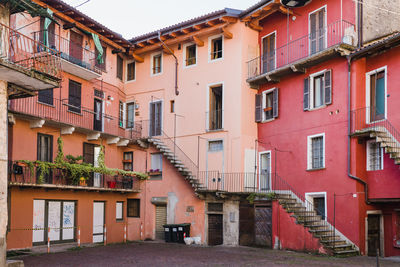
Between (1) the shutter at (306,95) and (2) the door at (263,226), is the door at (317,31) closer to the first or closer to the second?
(1) the shutter at (306,95)

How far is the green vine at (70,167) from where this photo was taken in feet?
68.0

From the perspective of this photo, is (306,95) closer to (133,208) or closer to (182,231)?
(182,231)

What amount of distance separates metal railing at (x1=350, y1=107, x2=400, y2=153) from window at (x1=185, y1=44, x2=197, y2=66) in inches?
413

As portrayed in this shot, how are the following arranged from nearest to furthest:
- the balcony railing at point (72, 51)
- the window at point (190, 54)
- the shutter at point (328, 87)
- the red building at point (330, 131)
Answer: the red building at point (330, 131)
the shutter at point (328, 87)
the balcony railing at point (72, 51)
the window at point (190, 54)

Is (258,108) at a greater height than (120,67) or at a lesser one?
lesser

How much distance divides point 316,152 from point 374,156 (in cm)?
281

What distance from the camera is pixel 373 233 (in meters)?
18.7

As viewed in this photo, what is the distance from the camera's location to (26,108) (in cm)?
2138

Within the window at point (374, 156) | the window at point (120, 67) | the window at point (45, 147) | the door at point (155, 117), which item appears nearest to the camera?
the window at point (374, 156)

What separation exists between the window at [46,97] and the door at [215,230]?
1003cm

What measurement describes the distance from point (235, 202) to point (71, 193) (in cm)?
817

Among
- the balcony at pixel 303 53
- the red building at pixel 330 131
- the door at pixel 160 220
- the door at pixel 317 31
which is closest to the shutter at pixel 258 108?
the red building at pixel 330 131

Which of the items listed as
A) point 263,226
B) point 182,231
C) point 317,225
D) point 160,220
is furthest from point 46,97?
point 317,225

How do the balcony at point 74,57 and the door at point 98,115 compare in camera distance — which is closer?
the balcony at point 74,57
